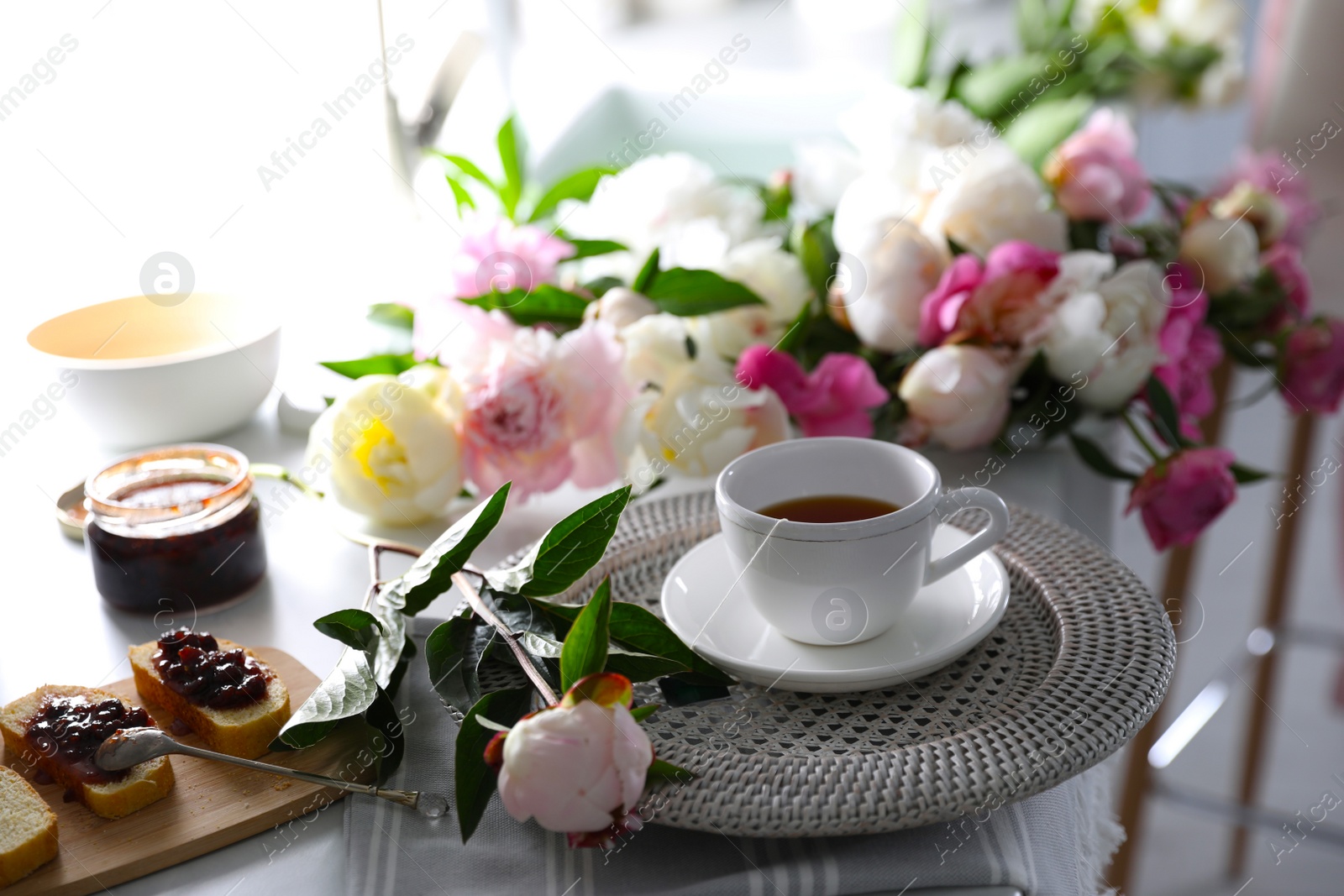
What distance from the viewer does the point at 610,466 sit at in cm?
82

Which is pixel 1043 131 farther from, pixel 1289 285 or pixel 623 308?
pixel 623 308

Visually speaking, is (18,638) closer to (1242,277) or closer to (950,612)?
(950,612)

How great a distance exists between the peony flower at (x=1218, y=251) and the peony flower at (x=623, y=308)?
52 cm

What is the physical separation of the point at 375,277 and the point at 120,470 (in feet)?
1.81

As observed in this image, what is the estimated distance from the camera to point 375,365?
832 mm

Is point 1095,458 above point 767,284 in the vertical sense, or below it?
below

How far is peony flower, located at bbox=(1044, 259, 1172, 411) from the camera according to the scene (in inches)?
32.0

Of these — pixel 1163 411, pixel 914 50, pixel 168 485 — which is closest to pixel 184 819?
pixel 168 485

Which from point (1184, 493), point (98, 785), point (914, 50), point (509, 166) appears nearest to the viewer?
point (98, 785)

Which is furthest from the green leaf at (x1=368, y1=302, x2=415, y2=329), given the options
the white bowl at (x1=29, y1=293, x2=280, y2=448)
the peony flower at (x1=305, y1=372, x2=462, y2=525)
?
the peony flower at (x1=305, y1=372, x2=462, y2=525)

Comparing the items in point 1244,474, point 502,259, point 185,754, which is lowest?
point 1244,474

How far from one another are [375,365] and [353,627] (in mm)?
333

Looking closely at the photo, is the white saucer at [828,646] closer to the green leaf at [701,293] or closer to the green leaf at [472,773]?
the green leaf at [472,773]

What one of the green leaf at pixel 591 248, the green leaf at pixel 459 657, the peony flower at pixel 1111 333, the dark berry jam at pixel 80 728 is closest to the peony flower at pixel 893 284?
the peony flower at pixel 1111 333
